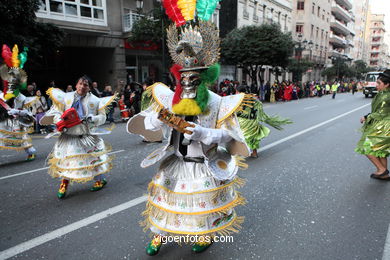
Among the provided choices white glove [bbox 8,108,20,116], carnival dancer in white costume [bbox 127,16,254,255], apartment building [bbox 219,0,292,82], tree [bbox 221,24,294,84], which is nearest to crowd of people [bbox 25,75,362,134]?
white glove [bbox 8,108,20,116]

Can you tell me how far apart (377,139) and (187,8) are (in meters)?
4.26

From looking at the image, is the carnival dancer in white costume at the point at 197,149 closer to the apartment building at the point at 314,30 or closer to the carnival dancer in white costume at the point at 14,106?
the carnival dancer in white costume at the point at 14,106

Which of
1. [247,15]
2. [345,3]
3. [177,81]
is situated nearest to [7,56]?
[177,81]

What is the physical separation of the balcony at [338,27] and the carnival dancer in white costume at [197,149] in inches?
2555

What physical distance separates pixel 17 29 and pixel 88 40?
25.1 ft

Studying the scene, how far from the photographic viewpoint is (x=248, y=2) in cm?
3077

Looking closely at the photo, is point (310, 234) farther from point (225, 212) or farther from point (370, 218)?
point (225, 212)

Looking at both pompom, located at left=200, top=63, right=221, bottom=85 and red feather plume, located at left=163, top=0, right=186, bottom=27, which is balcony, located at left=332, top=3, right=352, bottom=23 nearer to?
red feather plume, located at left=163, top=0, right=186, bottom=27

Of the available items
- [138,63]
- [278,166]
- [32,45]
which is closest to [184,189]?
[278,166]

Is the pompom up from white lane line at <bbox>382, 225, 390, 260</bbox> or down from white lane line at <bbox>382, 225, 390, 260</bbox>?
up

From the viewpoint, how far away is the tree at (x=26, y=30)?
364 inches

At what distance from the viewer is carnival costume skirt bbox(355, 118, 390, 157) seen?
Result: 193 inches

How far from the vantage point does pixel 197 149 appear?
2.68 meters

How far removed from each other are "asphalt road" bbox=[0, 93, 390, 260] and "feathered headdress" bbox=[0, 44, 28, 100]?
1.62 metres
